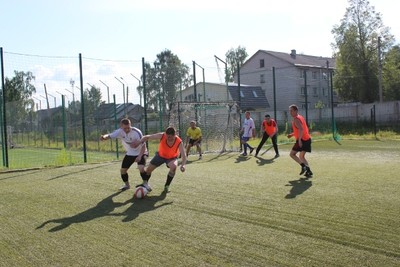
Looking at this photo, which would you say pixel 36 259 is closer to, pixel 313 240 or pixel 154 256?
pixel 154 256

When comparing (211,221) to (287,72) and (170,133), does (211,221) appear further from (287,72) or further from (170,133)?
(287,72)

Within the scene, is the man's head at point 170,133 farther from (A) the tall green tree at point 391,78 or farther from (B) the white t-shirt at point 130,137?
(A) the tall green tree at point 391,78

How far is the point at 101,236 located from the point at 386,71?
49.9m

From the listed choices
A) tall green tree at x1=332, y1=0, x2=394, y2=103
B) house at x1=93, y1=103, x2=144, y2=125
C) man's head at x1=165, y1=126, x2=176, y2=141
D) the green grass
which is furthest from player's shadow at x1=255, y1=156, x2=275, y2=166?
tall green tree at x1=332, y1=0, x2=394, y2=103

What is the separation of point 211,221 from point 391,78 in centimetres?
4855

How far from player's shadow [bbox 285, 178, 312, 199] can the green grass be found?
20mm

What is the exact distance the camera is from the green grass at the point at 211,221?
4871mm

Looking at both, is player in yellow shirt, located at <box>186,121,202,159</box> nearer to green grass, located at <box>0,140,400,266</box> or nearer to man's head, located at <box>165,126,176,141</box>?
green grass, located at <box>0,140,400,266</box>

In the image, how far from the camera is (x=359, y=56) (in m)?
49.4

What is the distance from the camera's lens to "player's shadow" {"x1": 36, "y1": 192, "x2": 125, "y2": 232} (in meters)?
6.55

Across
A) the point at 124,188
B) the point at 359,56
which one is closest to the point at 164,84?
the point at 124,188

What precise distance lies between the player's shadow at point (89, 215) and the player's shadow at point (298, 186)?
10.2 ft

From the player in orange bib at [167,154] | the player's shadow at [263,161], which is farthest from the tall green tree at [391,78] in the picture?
the player in orange bib at [167,154]

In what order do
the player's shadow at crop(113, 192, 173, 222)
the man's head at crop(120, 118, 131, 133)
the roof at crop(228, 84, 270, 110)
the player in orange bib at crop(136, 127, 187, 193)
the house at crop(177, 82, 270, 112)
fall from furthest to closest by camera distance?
the roof at crop(228, 84, 270, 110) → the house at crop(177, 82, 270, 112) → the man's head at crop(120, 118, 131, 133) → the player in orange bib at crop(136, 127, 187, 193) → the player's shadow at crop(113, 192, 173, 222)
